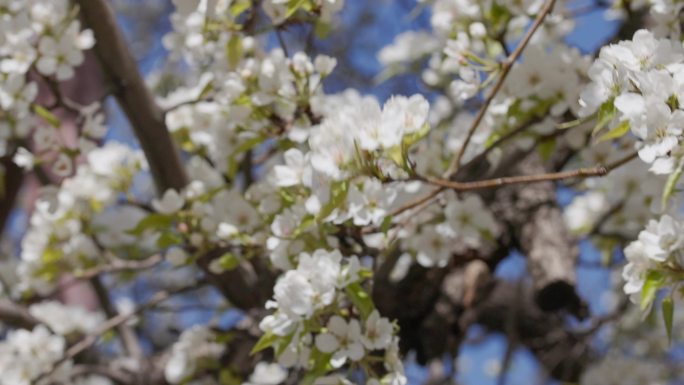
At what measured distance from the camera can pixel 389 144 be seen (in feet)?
3.52

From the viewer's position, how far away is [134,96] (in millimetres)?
1627

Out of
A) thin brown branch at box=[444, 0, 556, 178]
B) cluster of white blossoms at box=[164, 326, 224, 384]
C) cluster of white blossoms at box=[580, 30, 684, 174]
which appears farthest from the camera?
cluster of white blossoms at box=[164, 326, 224, 384]

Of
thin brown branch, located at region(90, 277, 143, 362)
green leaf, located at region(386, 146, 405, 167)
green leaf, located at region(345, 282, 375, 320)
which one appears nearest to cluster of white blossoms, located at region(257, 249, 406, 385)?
green leaf, located at region(345, 282, 375, 320)

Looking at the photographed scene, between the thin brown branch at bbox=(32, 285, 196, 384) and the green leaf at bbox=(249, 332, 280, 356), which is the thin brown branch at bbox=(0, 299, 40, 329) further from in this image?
the green leaf at bbox=(249, 332, 280, 356)

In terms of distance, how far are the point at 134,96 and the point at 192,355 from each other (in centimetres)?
51

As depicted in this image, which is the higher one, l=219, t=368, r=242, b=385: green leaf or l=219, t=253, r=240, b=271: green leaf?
l=219, t=253, r=240, b=271: green leaf

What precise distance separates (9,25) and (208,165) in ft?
1.40

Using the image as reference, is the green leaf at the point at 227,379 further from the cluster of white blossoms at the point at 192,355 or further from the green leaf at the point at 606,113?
the green leaf at the point at 606,113

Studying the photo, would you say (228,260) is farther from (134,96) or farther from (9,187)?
(9,187)

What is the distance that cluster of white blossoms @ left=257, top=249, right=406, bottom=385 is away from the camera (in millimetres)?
1095

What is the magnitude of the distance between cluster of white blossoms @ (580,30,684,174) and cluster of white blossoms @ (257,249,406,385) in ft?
1.15

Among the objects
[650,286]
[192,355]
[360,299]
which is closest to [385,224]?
[360,299]

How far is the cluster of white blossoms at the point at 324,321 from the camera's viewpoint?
1095 mm

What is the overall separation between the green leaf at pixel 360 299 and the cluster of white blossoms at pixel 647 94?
0.35m
